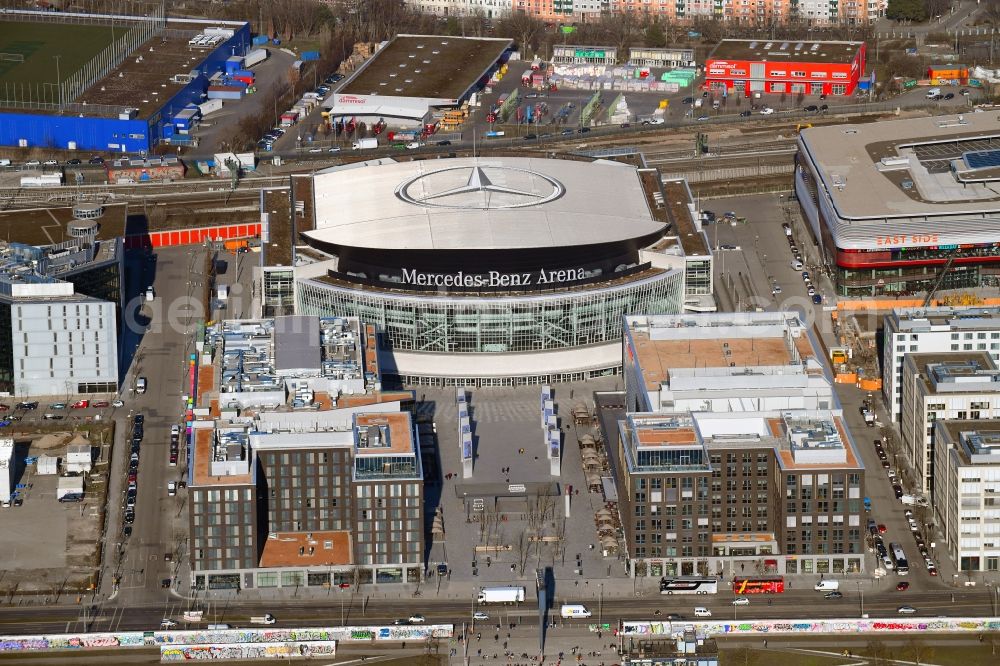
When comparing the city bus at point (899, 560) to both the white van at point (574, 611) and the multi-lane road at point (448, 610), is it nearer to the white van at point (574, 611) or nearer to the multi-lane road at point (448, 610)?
the multi-lane road at point (448, 610)

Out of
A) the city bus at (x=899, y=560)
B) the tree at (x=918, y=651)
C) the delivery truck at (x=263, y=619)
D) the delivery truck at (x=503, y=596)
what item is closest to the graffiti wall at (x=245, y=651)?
the delivery truck at (x=263, y=619)

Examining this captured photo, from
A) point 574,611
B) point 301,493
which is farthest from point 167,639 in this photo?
point 574,611

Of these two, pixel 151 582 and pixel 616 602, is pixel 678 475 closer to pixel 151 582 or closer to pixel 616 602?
pixel 616 602

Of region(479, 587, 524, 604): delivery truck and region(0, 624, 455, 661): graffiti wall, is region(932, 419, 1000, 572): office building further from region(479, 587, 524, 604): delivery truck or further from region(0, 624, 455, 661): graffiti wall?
region(0, 624, 455, 661): graffiti wall

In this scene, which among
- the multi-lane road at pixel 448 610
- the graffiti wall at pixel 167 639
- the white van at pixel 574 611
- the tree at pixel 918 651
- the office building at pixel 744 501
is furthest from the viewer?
the office building at pixel 744 501

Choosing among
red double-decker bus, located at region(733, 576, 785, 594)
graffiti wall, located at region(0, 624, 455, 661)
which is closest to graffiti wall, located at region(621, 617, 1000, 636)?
red double-decker bus, located at region(733, 576, 785, 594)
